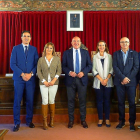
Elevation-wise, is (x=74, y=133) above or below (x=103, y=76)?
below

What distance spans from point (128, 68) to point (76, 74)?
0.78 m

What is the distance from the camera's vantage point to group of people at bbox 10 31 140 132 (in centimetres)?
258

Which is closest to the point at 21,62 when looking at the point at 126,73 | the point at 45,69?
the point at 45,69

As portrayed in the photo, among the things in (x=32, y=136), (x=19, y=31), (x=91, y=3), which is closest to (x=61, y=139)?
(x=32, y=136)

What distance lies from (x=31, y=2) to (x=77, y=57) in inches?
112

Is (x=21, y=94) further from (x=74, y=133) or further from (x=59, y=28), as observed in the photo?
(x=59, y=28)

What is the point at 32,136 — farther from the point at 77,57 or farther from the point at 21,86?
Answer: the point at 77,57

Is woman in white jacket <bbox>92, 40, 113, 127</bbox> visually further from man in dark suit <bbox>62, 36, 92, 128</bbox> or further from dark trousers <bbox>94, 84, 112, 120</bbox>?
man in dark suit <bbox>62, 36, 92, 128</bbox>

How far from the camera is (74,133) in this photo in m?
2.47

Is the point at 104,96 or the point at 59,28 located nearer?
the point at 104,96

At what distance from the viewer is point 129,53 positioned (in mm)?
2580

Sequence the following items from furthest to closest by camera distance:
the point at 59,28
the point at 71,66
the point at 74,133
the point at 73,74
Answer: the point at 59,28
the point at 71,66
the point at 73,74
the point at 74,133

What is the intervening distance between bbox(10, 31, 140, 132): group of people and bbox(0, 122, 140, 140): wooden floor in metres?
0.09

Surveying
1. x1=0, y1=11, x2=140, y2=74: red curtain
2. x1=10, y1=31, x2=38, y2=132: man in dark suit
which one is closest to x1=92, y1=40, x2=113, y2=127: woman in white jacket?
x1=10, y1=31, x2=38, y2=132: man in dark suit
